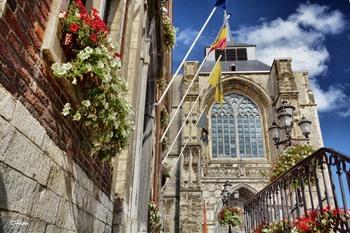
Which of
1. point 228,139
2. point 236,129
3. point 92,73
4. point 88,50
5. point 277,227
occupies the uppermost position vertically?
point 236,129

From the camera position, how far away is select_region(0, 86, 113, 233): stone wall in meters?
1.52

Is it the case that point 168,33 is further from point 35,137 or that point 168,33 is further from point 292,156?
point 35,137

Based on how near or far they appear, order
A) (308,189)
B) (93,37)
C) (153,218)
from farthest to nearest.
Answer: (153,218) < (308,189) < (93,37)

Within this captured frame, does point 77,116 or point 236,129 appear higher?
point 236,129

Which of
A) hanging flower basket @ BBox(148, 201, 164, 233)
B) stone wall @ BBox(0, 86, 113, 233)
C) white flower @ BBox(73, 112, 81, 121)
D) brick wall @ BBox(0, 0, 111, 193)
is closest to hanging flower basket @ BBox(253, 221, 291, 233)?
hanging flower basket @ BBox(148, 201, 164, 233)

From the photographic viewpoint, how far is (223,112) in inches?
925

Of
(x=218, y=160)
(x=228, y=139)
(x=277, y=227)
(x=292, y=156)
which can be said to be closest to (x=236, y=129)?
(x=228, y=139)

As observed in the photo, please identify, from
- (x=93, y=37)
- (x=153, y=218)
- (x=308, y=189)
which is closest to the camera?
(x=93, y=37)

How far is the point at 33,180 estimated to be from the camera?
182 cm

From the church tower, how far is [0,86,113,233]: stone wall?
1494cm

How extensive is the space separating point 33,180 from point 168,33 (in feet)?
26.0

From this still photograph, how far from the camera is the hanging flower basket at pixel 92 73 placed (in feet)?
7.54

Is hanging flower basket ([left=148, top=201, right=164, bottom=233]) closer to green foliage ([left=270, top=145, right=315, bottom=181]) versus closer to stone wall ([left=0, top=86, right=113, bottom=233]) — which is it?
green foliage ([left=270, top=145, right=315, bottom=181])

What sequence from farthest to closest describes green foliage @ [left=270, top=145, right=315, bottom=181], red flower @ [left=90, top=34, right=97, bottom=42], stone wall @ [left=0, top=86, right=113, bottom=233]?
1. green foliage @ [left=270, top=145, right=315, bottom=181]
2. red flower @ [left=90, top=34, right=97, bottom=42]
3. stone wall @ [left=0, top=86, right=113, bottom=233]
